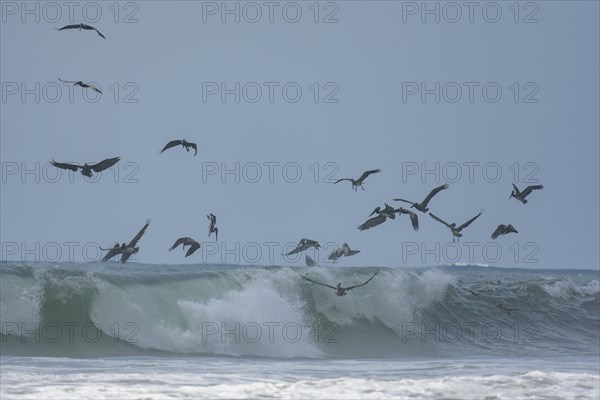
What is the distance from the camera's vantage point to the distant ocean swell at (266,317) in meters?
25.6

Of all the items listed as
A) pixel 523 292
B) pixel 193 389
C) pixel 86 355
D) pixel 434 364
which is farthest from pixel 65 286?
pixel 523 292

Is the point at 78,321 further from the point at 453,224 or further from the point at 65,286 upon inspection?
the point at 453,224

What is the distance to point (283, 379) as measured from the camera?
19.3 metres

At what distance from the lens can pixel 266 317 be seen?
29438 mm

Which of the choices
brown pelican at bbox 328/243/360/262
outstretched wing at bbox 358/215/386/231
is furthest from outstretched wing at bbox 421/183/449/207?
brown pelican at bbox 328/243/360/262

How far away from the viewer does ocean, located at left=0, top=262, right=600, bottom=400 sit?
1803cm

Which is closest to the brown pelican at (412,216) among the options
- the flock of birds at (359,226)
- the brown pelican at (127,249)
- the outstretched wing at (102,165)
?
the flock of birds at (359,226)

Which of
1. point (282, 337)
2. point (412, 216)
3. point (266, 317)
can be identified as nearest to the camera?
point (412, 216)

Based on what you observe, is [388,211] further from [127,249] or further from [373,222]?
[127,249]

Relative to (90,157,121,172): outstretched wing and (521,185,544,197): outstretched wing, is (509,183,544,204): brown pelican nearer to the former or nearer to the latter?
(521,185,544,197): outstretched wing

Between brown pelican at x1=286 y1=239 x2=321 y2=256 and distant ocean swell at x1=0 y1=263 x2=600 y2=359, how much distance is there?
7.44 feet

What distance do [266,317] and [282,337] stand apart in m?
1.43

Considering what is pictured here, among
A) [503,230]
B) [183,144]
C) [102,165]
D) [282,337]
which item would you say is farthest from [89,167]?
[503,230]

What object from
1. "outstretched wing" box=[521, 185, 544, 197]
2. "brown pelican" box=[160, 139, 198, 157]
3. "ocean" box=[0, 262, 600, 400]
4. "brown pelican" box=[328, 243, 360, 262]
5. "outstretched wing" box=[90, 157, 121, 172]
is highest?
"brown pelican" box=[160, 139, 198, 157]
